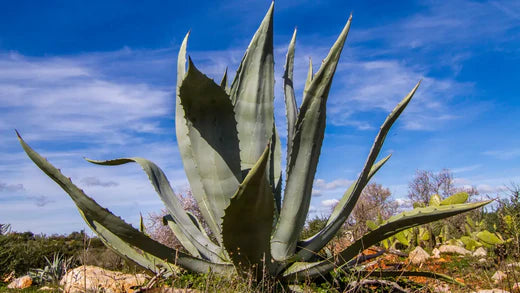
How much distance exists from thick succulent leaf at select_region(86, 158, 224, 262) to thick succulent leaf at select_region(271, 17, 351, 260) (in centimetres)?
54

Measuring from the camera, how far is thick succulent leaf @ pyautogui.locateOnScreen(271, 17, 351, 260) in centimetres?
266

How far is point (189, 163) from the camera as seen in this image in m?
3.48

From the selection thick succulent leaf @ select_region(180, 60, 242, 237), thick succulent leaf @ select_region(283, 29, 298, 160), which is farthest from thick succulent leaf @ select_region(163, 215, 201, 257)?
thick succulent leaf @ select_region(283, 29, 298, 160)

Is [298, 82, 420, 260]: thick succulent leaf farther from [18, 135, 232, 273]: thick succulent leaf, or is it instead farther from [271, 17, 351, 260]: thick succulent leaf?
[18, 135, 232, 273]: thick succulent leaf

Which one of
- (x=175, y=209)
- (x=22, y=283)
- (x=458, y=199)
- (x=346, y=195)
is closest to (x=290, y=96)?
(x=346, y=195)

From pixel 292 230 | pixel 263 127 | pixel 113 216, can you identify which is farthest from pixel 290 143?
pixel 113 216

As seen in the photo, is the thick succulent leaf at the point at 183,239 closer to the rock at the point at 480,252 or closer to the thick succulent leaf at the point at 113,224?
the thick succulent leaf at the point at 113,224

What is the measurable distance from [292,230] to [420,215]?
2.77 feet

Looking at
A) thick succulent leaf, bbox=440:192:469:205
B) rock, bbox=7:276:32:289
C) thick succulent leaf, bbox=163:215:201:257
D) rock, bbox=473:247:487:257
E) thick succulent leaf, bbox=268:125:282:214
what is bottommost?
rock, bbox=7:276:32:289

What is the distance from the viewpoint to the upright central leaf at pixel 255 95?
330cm

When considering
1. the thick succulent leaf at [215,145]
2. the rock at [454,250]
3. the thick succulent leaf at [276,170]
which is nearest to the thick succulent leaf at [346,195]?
the thick succulent leaf at [276,170]

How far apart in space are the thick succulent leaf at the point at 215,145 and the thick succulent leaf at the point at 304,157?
1.34ft

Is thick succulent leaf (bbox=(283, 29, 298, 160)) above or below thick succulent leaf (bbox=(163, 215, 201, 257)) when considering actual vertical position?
above

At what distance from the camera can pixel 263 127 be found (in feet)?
10.9
